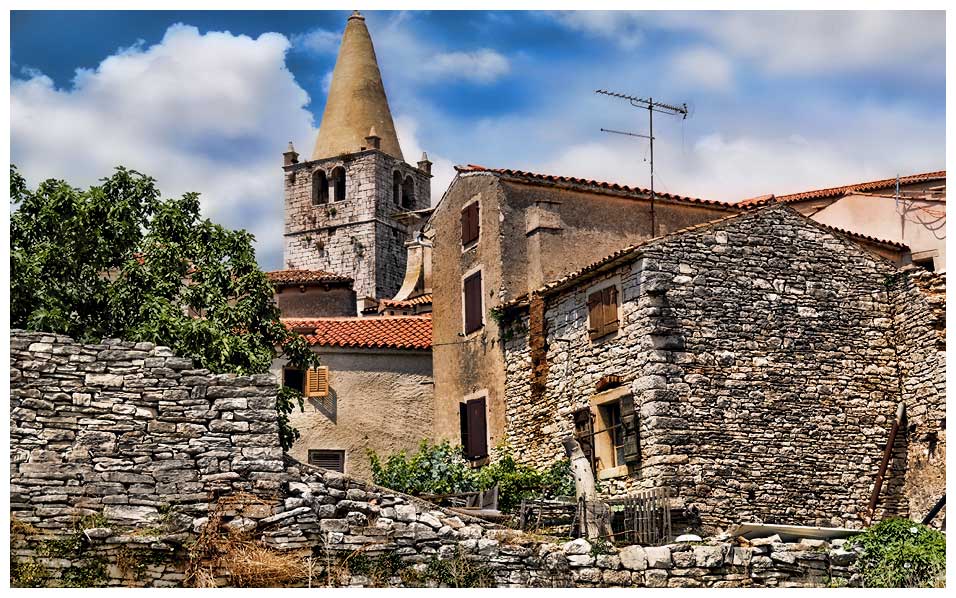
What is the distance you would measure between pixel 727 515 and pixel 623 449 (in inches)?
83.0

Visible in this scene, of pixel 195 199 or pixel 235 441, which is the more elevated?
pixel 195 199

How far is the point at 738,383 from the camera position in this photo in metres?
22.2

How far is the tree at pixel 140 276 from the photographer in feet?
67.8

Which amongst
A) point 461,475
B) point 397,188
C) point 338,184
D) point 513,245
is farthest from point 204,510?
point 397,188

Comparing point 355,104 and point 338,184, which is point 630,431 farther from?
point 338,184

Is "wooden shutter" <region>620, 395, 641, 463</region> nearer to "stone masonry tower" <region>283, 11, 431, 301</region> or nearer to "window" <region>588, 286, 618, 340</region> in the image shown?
"window" <region>588, 286, 618, 340</region>

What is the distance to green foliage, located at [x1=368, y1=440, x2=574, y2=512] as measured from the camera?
22.5 meters

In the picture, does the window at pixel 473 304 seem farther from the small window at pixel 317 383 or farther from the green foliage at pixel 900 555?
the green foliage at pixel 900 555

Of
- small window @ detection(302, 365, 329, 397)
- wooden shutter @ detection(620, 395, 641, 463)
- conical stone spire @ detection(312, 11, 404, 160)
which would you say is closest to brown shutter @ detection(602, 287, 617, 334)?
wooden shutter @ detection(620, 395, 641, 463)

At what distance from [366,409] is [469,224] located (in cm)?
452

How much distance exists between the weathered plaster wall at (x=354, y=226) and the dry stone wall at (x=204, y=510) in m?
51.3

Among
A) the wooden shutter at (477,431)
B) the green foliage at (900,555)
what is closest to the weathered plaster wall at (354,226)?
the wooden shutter at (477,431)
